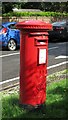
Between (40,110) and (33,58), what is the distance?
0.84 meters

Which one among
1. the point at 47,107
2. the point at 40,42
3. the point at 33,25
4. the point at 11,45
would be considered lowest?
the point at 11,45

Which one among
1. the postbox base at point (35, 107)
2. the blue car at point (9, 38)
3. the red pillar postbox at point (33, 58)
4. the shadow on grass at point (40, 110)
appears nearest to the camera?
the shadow on grass at point (40, 110)

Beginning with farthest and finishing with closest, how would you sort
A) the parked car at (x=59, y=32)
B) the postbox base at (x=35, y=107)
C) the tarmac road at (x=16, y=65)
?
the parked car at (x=59, y=32)
the tarmac road at (x=16, y=65)
the postbox base at (x=35, y=107)

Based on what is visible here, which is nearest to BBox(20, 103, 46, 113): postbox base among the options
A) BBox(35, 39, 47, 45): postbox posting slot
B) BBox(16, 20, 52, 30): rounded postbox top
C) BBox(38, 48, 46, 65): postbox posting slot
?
BBox(38, 48, 46, 65): postbox posting slot

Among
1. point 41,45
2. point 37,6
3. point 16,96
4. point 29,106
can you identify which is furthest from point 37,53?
point 37,6

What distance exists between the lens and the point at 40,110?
601 cm

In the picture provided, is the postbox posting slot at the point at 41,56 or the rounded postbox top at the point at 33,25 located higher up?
the rounded postbox top at the point at 33,25

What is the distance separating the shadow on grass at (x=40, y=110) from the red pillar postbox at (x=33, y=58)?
0.57 feet

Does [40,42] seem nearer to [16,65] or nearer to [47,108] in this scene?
[47,108]

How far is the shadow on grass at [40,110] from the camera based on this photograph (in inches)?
227

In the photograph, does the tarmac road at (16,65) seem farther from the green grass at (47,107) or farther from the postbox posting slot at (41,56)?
the postbox posting slot at (41,56)

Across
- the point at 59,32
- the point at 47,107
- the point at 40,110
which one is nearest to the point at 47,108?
the point at 47,107

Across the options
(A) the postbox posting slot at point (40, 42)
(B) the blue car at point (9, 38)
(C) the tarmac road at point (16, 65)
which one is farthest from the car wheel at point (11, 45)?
(A) the postbox posting slot at point (40, 42)

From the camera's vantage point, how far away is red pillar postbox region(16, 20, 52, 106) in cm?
589
